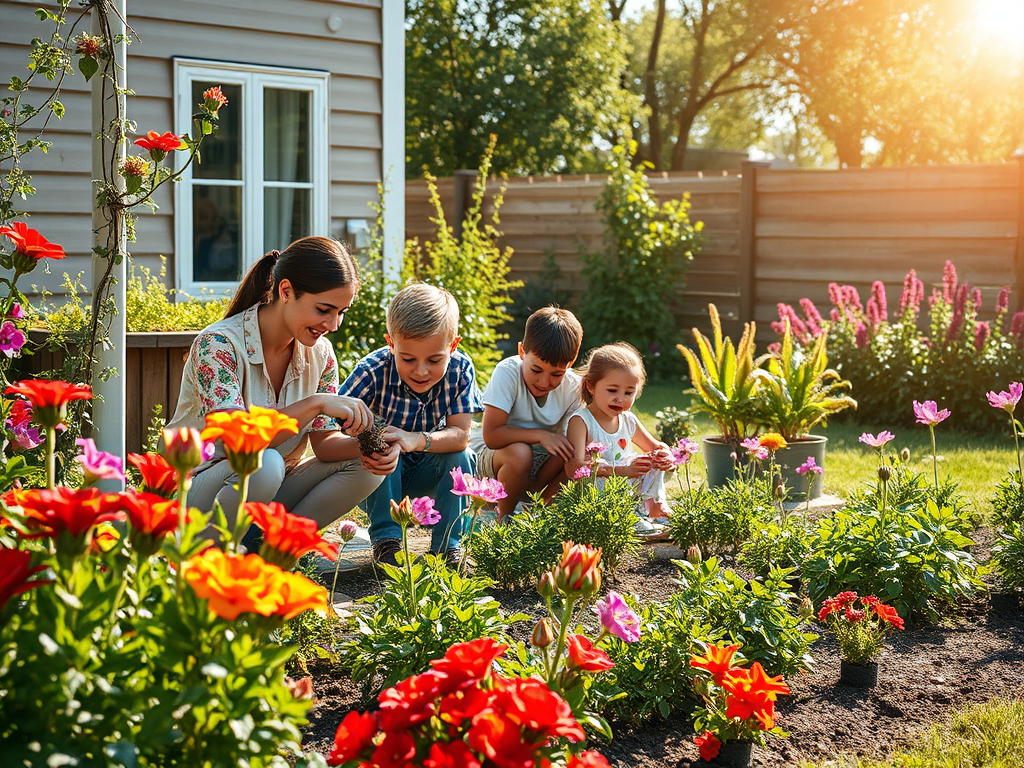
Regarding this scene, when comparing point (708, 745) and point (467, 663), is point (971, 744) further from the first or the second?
point (467, 663)

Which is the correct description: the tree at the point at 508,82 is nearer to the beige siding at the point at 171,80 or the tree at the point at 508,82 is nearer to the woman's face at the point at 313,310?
the beige siding at the point at 171,80

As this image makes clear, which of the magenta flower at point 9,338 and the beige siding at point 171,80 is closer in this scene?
the magenta flower at point 9,338

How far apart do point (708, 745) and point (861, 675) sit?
653 millimetres

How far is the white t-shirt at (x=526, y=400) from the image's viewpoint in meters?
3.83

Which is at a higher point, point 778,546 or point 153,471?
point 153,471

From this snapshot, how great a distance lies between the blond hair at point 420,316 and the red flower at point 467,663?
5.95ft

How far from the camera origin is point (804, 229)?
27.9 feet

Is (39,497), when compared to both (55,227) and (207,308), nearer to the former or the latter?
(207,308)

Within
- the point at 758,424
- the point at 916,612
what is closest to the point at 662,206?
the point at 758,424

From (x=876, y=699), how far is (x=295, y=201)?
16.1 feet

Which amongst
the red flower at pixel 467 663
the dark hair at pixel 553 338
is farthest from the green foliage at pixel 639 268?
the red flower at pixel 467 663

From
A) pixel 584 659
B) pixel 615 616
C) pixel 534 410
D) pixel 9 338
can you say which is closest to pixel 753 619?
pixel 615 616

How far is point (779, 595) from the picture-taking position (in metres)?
2.33

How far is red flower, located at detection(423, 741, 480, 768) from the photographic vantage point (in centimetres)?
118
